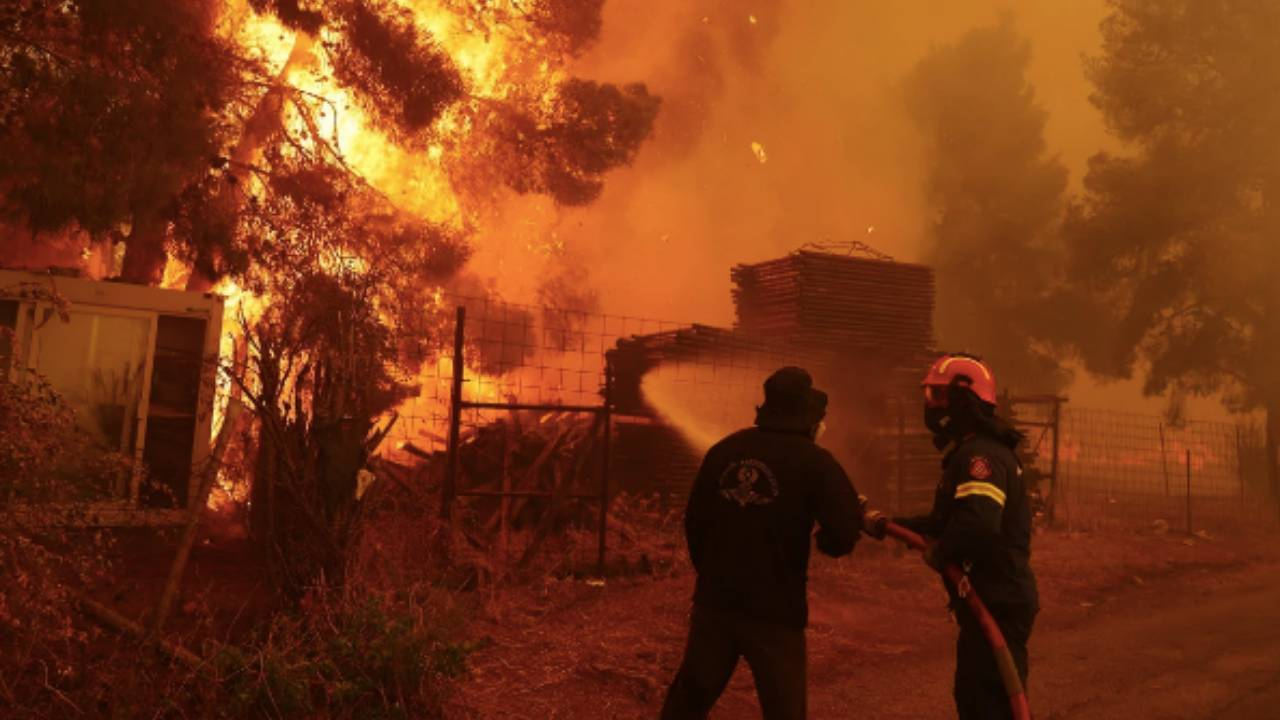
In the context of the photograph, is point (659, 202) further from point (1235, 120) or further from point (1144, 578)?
point (1144, 578)

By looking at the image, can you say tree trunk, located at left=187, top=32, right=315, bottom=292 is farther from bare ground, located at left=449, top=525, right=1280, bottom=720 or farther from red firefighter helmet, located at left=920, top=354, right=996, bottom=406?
red firefighter helmet, located at left=920, top=354, right=996, bottom=406

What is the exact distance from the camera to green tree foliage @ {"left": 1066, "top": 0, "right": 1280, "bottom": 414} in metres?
22.0

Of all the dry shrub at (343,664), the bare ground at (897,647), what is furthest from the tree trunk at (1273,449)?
the dry shrub at (343,664)

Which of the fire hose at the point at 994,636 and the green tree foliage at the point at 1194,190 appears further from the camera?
the green tree foliage at the point at 1194,190

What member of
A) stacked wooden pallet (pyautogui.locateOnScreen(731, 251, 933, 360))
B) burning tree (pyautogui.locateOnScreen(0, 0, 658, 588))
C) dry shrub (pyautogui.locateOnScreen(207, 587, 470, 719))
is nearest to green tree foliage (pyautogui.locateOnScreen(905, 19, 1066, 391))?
stacked wooden pallet (pyautogui.locateOnScreen(731, 251, 933, 360))

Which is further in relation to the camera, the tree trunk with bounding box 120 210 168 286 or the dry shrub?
the tree trunk with bounding box 120 210 168 286

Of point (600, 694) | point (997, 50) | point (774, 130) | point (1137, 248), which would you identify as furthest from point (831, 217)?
point (600, 694)

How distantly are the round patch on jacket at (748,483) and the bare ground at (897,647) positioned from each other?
2.78m

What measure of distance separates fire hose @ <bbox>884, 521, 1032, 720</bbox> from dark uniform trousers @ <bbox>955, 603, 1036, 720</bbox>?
35 millimetres

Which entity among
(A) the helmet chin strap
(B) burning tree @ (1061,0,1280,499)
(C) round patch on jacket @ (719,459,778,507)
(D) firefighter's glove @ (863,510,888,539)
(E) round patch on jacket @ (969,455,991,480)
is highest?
(B) burning tree @ (1061,0,1280,499)

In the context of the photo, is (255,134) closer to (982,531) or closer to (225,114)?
(225,114)

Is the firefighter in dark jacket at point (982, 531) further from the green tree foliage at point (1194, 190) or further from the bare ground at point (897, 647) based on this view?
the green tree foliage at point (1194, 190)

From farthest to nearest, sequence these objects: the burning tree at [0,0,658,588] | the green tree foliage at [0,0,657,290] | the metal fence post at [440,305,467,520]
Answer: the metal fence post at [440,305,467,520] < the green tree foliage at [0,0,657,290] < the burning tree at [0,0,658,588]

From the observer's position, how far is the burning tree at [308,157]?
698 centimetres
